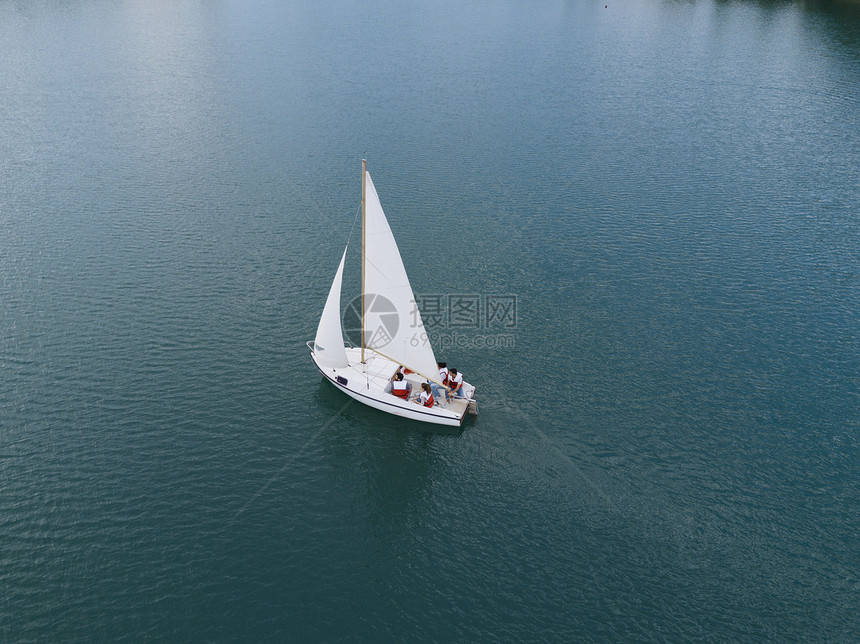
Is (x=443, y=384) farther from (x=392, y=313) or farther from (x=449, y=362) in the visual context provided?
(x=392, y=313)

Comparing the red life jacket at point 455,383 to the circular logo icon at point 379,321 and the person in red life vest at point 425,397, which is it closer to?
the person in red life vest at point 425,397

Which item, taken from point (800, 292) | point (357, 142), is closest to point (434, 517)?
point (800, 292)

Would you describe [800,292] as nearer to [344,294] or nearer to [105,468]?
[344,294]

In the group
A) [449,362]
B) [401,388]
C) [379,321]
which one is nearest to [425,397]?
[401,388]

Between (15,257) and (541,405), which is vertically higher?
(15,257)

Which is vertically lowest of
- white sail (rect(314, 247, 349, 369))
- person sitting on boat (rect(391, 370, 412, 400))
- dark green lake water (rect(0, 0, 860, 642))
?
dark green lake water (rect(0, 0, 860, 642))

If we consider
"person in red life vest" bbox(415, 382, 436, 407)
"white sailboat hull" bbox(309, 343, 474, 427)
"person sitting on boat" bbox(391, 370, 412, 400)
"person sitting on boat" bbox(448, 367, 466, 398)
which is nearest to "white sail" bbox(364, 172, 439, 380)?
"person in red life vest" bbox(415, 382, 436, 407)

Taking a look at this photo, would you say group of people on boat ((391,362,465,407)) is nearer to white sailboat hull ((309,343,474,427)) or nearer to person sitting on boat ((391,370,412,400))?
person sitting on boat ((391,370,412,400))
